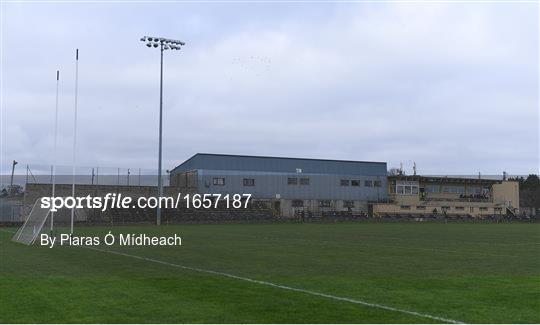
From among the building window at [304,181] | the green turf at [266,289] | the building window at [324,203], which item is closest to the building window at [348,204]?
the building window at [324,203]

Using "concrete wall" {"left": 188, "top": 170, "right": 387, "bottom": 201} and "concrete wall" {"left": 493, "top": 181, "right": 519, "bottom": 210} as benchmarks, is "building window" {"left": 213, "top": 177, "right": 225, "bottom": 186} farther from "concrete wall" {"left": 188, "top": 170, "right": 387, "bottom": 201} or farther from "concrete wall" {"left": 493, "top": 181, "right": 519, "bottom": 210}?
"concrete wall" {"left": 493, "top": 181, "right": 519, "bottom": 210}

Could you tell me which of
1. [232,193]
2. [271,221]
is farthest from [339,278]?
[232,193]

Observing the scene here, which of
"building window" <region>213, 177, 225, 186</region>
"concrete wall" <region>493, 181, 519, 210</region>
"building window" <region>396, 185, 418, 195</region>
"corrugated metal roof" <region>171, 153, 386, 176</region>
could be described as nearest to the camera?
"building window" <region>213, 177, 225, 186</region>

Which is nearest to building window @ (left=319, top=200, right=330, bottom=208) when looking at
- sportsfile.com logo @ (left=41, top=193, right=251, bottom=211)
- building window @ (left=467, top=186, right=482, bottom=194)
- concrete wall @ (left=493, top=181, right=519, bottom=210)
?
sportsfile.com logo @ (left=41, top=193, right=251, bottom=211)

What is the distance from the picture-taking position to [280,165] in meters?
89.1

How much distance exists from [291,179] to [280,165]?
2.75 metres

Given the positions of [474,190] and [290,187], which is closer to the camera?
[290,187]

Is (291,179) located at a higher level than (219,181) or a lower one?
higher

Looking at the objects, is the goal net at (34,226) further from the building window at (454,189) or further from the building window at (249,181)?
the building window at (454,189)

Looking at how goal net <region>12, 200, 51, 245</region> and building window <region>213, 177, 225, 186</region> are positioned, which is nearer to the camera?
goal net <region>12, 200, 51, 245</region>

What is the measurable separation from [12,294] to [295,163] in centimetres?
8038

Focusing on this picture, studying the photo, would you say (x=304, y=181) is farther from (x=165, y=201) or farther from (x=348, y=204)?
(x=165, y=201)

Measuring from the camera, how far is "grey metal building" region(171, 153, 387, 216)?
8450cm

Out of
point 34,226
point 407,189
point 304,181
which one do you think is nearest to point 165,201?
point 304,181
